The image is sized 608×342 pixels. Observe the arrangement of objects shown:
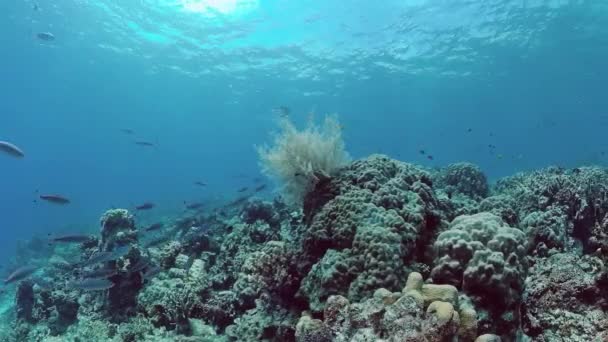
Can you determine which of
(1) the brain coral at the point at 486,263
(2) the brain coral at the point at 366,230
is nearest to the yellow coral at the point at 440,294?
(1) the brain coral at the point at 486,263

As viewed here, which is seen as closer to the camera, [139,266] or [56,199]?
[139,266]

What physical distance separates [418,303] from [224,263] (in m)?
6.74

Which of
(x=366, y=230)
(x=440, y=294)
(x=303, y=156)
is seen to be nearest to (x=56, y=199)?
(x=303, y=156)

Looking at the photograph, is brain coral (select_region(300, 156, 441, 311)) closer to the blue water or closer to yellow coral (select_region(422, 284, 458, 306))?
yellow coral (select_region(422, 284, 458, 306))

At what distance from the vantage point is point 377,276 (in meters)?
4.94

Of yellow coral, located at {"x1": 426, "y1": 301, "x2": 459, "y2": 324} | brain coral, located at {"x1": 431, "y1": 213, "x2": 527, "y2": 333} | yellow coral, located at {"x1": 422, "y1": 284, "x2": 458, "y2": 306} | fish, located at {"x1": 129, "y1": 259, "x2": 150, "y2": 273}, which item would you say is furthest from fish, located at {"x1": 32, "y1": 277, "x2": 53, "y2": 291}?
yellow coral, located at {"x1": 426, "y1": 301, "x2": 459, "y2": 324}

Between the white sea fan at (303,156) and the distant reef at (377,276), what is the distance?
0.21 m

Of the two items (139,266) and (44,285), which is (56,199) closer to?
(44,285)

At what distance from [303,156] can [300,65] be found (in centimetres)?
3895

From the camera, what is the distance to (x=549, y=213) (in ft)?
22.7

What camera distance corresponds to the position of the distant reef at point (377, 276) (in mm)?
3926

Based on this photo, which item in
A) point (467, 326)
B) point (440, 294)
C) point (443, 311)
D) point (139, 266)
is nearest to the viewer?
point (443, 311)

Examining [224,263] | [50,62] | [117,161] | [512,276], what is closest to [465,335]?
[512,276]

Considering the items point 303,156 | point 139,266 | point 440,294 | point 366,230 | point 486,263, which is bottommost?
point 139,266
